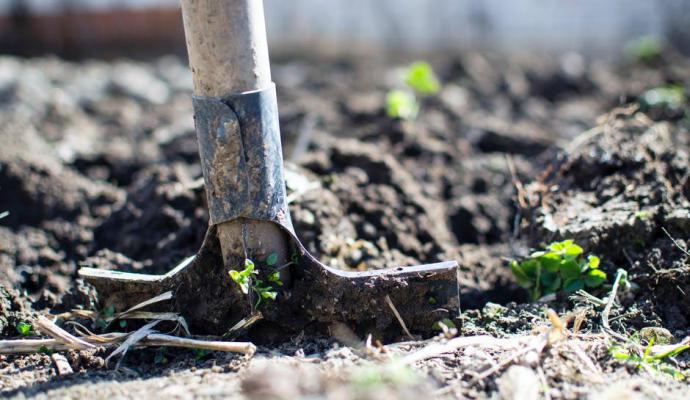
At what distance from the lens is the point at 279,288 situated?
2186 millimetres

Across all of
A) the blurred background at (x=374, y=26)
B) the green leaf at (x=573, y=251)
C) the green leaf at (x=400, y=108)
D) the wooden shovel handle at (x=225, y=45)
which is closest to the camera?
the wooden shovel handle at (x=225, y=45)

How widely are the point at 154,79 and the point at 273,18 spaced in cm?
202

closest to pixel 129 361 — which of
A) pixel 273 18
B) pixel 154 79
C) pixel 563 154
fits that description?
pixel 563 154

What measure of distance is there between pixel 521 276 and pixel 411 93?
283 centimetres

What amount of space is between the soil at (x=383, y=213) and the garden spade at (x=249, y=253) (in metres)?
Result: 0.11

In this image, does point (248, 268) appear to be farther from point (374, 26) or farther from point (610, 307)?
point (374, 26)

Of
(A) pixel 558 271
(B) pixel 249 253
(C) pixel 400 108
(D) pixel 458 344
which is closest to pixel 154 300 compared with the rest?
(B) pixel 249 253

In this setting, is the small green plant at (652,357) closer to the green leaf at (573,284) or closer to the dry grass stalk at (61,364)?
the green leaf at (573,284)

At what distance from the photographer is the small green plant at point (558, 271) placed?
7.79ft

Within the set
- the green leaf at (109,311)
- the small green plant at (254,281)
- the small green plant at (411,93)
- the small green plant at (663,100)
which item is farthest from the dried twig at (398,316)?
the small green plant at (663,100)

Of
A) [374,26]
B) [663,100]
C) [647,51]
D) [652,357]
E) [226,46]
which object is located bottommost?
[652,357]

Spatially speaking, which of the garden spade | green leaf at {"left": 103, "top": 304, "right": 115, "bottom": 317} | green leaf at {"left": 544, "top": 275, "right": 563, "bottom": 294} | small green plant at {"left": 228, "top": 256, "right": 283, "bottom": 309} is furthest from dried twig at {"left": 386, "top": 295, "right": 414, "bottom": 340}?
green leaf at {"left": 103, "top": 304, "right": 115, "bottom": 317}

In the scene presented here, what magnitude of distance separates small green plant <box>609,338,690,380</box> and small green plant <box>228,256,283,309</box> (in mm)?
1025

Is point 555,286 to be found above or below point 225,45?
below
